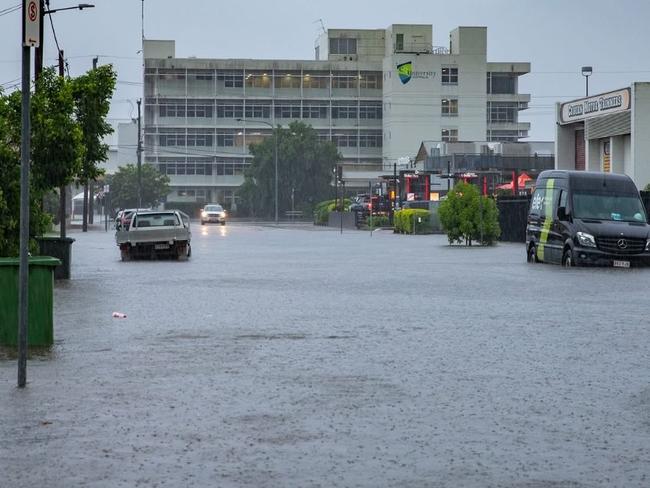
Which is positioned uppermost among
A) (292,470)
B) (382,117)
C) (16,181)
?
(382,117)

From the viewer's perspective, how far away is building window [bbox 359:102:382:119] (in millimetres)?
156375

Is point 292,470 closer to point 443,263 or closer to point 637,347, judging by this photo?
point 637,347

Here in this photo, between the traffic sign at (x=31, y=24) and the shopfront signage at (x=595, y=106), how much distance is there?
1917 inches

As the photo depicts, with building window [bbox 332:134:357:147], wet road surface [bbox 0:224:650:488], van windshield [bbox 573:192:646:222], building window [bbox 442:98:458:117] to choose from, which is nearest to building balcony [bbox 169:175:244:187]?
building window [bbox 332:134:357:147]

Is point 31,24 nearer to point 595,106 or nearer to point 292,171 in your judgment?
point 595,106

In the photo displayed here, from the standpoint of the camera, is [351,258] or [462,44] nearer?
[351,258]

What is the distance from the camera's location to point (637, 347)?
14.8m

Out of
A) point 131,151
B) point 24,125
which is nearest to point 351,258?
point 24,125

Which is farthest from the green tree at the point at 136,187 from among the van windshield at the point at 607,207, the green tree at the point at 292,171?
the van windshield at the point at 607,207

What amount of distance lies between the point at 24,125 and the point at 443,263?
82.7 ft

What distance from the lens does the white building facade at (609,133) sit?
5675cm

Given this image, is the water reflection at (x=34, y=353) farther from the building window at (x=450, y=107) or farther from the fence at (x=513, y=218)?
the building window at (x=450, y=107)

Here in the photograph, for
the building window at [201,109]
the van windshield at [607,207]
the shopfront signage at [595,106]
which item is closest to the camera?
the van windshield at [607,207]

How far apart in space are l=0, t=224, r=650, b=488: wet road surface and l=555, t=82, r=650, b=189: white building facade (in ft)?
115
